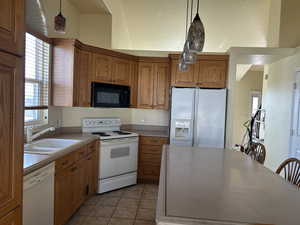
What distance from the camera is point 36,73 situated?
9.52ft

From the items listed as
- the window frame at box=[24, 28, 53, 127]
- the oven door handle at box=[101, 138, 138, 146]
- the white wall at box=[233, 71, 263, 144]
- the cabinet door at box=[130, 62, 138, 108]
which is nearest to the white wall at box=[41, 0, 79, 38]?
the window frame at box=[24, 28, 53, 127]

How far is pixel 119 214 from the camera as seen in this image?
9.32ft

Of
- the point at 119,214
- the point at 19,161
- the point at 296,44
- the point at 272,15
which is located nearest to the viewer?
the point at 19,161

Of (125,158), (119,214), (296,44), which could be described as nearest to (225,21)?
(296,44)

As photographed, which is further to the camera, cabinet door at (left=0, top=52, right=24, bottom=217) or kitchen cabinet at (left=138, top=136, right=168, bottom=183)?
kitchen cabinet at (left=138, top=136, right=168, bottom=183)

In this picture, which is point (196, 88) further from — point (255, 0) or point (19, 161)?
point (19, 161)

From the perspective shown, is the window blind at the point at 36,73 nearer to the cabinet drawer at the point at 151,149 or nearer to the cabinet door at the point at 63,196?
the cabinet door at the point at 63,196

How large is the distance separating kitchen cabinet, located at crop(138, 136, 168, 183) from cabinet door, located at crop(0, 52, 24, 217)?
9.09 feet

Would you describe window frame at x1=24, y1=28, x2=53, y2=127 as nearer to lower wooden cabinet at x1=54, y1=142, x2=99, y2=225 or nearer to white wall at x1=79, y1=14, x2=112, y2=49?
lower wooden cabinet at x1=54, y1=142, x2=99, y2=225

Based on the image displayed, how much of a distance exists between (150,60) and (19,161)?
322cm

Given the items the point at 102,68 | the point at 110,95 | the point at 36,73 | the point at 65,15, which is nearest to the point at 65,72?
the point at 36,73

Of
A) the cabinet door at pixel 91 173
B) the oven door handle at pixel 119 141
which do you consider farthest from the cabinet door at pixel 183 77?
the cabinet door at pixel 91 173

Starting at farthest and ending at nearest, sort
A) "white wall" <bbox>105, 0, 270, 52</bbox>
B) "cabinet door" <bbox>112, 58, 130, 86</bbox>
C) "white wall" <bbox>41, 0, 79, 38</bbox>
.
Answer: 1. "white wall" <bbox>105, 0, 270, 52</bbox>
2. "cabinet door" <bbox>112, 58, 130, 86</bbox>
3. "white wall" <bbox>41, 0, 79, 38</bbox>

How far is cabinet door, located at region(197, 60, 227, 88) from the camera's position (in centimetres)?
388
